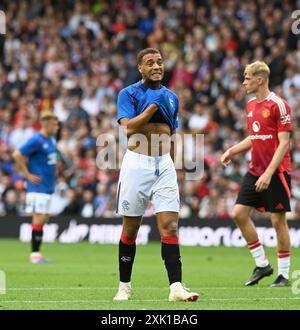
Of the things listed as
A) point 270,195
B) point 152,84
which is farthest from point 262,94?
point 152,84

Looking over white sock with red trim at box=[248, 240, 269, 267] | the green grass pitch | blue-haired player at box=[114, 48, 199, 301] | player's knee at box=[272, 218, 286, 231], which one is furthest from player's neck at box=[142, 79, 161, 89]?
white sock with red trim at box=[248, 240, 269, 267]

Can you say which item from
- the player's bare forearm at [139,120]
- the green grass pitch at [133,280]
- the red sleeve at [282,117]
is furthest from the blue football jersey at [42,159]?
the player's bare forearm at [139,120]

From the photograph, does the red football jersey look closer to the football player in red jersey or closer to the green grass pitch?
the football player in red jersey

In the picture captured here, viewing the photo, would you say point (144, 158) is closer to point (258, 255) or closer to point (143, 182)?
point (143, 182)

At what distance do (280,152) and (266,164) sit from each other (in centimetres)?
53

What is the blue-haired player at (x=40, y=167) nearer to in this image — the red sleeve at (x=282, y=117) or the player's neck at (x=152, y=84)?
the red sleeve at (x=282, y=117)

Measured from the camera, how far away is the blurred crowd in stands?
24.2 m

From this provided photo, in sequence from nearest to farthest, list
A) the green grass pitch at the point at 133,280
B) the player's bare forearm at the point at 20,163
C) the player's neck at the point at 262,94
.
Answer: the green grass pitch at the point at 133,280
the player's neck at the point at 262,94
the player's bare forearm at the point at 20,163

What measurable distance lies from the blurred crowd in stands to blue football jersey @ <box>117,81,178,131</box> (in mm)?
11652

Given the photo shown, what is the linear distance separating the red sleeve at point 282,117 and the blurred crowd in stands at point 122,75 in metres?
9.40

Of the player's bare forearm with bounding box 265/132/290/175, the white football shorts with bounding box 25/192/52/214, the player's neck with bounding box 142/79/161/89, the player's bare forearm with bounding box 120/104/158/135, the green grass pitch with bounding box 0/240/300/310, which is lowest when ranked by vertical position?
the green grass pitch with bounding box 0/240/300/310

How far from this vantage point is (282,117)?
41.3 ft

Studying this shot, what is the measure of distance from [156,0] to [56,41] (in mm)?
3204

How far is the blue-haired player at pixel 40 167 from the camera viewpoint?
18.0 metres
